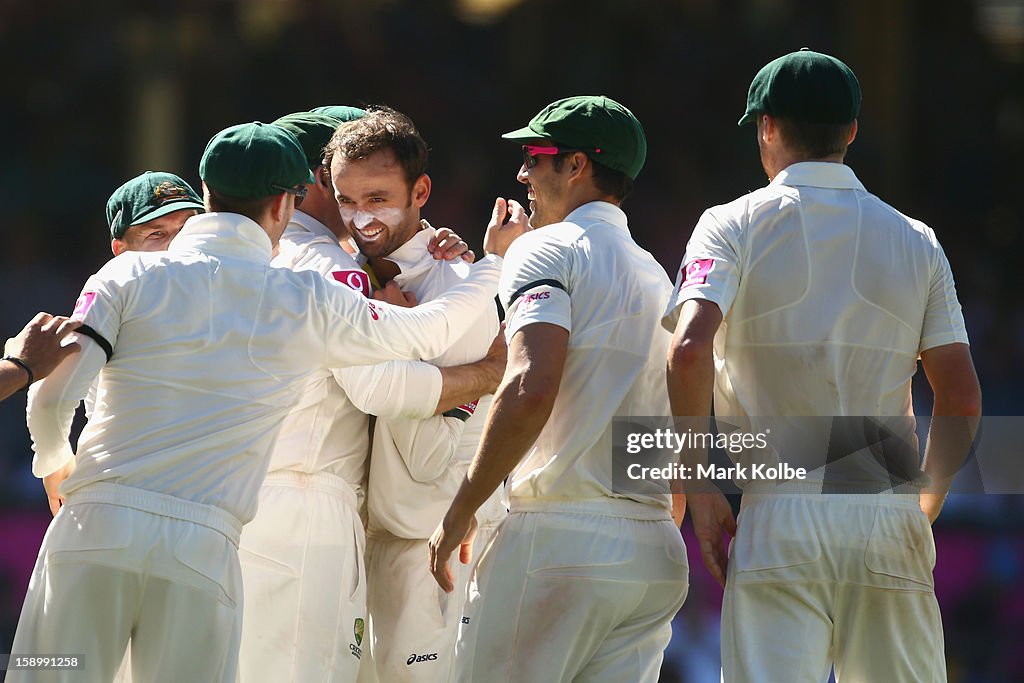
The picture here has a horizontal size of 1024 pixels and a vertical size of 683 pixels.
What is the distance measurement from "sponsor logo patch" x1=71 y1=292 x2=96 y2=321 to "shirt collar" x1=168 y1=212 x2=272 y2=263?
0.76 ft

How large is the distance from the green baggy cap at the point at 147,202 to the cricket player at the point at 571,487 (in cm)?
101

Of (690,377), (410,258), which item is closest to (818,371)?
(690,377)

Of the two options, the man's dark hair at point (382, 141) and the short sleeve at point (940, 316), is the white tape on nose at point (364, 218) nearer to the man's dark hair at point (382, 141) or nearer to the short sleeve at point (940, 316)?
the man's dark hair at point (382, 141)

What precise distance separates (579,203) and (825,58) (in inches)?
26.7

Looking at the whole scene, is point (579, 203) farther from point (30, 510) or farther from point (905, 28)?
point (905, 28)

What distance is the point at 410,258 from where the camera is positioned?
3.90m

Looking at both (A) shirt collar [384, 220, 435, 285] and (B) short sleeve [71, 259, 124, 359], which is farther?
(A) shirt collar [384, 220, 435, 285]

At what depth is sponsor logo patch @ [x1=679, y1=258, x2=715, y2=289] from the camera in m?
3.07

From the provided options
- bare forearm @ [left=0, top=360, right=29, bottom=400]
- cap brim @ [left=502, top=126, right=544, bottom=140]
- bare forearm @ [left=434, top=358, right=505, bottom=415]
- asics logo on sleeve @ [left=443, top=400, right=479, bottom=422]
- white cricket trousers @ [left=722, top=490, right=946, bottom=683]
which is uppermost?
cap brim @ [left=502, top=126, right=544, bottom=140]

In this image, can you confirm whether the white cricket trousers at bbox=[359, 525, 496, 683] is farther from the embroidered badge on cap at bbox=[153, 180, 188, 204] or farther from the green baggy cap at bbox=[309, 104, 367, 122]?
the green baggy cap at bbox=[309, 104, 367, 122]

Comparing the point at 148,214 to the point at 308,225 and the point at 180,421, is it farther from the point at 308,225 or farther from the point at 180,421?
the point at 180,421

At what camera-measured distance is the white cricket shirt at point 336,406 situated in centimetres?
360

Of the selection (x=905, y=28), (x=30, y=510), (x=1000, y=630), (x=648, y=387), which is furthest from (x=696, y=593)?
(x=905, y=28)

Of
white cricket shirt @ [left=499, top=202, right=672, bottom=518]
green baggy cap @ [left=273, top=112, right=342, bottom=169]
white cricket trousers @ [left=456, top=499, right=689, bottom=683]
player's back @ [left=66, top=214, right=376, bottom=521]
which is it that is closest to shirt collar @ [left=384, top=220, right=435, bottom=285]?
green baggy cap @ [left=273, top=112, right=342, bottom=169]
